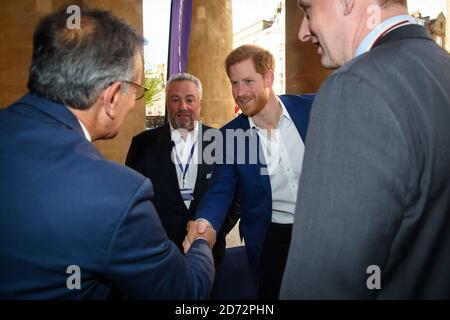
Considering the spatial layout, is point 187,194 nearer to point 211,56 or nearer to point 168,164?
point 168,164

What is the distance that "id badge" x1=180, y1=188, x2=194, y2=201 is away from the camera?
344cm

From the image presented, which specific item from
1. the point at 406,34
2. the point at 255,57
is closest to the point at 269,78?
the point at 255,57

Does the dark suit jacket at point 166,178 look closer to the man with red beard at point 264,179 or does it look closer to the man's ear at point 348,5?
the man with red beard at point 264,179

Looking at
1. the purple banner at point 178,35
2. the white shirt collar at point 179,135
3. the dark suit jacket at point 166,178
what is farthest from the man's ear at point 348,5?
the purple banner at point 178,35

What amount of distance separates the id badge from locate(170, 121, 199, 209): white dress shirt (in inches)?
2.0

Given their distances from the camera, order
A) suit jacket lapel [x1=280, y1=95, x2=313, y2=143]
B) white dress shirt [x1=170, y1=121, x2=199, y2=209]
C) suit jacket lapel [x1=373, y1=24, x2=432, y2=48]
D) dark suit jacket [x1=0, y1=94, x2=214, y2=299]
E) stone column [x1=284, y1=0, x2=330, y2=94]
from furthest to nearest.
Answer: stone column [x1=284, y1=0, x2=330, y2=94], white dress shirt [x1=170, y1=121, x2=199, y2=209], suit jacket lapel [x1=280, y1=95, x2=313, y2=143], dark suit jacket [x1=0, y1=94, x2=214, y2=299], suit jacket lapel [x1=373, y1=24, x2=432, y2=48]

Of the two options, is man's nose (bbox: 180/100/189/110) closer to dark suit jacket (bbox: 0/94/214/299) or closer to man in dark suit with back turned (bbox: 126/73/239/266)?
man in dark suit with back turned (bbox: 126/73/239/266)

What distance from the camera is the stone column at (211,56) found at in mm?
11711

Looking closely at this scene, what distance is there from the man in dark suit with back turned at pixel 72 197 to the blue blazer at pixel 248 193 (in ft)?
3.98

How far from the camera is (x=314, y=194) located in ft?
2.60

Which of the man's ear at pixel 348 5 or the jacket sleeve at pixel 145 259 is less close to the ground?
the man's ear at pixel 348 5

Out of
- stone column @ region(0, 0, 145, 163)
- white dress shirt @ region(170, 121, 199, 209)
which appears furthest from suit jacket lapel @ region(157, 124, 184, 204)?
stone column @ region(0, 0, 145, 163)

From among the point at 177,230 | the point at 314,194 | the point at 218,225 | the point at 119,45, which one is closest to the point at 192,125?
the point at 177,230
